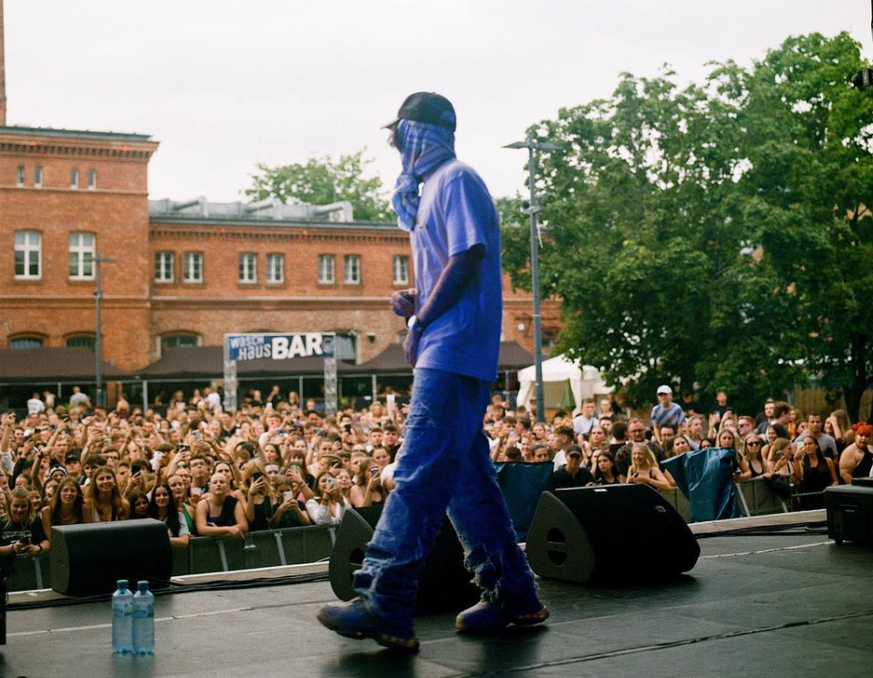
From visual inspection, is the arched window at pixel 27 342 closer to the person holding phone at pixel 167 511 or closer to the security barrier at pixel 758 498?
the security barrier at pixel 758 498

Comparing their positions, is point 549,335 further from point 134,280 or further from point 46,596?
point 46,596

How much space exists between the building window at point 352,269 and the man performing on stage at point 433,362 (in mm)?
48740

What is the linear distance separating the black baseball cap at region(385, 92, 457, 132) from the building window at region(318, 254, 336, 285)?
48.3 meters

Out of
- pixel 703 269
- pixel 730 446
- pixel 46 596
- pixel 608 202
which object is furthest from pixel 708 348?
pixel 46 596

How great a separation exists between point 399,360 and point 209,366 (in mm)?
7442

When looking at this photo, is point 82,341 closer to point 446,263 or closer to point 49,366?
point 49,366

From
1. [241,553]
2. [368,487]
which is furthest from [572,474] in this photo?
[241,553]

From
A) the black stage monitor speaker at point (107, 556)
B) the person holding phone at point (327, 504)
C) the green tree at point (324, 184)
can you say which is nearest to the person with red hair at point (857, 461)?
the person holding phone at point (327, 504)

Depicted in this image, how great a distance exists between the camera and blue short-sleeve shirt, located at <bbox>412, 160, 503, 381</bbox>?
457 centimetres

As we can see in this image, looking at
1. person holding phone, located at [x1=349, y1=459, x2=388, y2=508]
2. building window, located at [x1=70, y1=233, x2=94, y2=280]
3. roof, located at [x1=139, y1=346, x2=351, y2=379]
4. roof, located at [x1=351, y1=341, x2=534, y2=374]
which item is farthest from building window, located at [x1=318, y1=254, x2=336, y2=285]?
person holding phone, located at [x1=349, y1=459, x2=388, y2=508]

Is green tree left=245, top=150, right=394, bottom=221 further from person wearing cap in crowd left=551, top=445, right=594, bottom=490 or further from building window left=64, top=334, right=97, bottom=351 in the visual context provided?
person wearing cap in crowd left=551, top=445, right=594, bottom=490

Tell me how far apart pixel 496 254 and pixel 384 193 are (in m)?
70.5

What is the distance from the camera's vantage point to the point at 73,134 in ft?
153

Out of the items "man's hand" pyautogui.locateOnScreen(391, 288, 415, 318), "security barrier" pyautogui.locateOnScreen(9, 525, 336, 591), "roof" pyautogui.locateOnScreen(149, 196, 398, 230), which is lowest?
"security barrier" pyautogui.locateOnScreen(9, 525, 336, 591)
